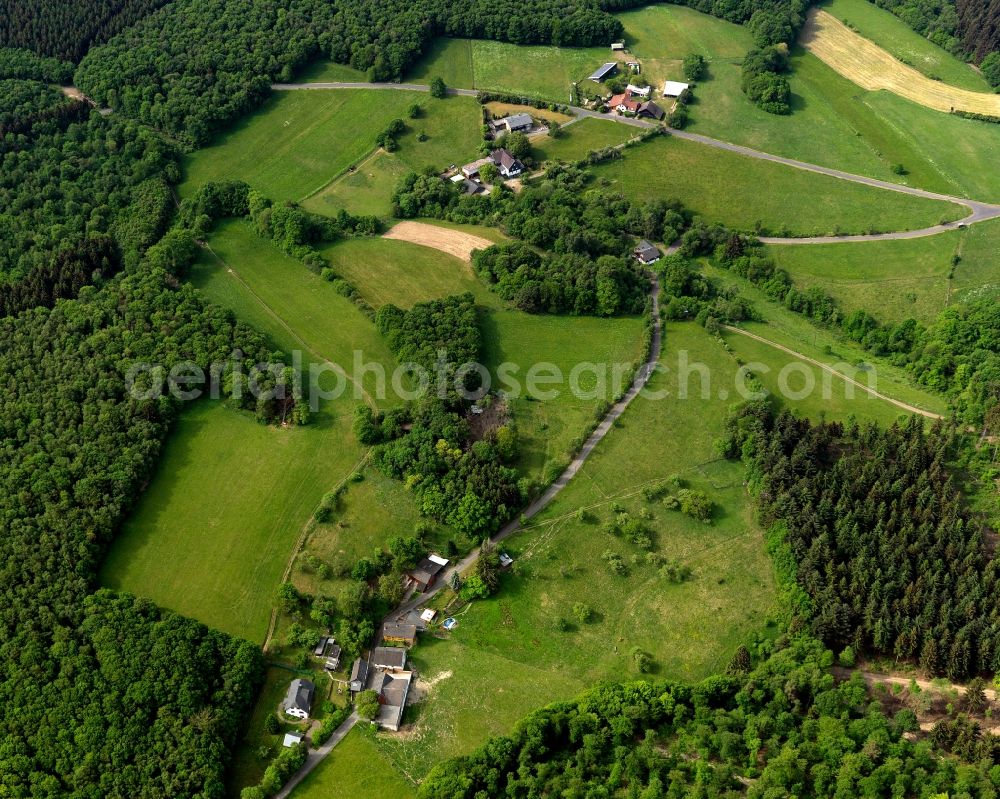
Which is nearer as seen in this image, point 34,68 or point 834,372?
point 834,372

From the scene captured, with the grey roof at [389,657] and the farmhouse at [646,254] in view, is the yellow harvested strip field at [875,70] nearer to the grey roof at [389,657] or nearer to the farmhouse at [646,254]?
the farmhouse at [646,254]

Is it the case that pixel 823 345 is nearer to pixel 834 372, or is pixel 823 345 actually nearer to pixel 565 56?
pixel 834 372

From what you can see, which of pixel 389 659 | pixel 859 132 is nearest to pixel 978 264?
pixel 859 132

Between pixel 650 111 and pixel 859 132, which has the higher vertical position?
pixel 859 132

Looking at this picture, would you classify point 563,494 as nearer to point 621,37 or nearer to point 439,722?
point 439,722

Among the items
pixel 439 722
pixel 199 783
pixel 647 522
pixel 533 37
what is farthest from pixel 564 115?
pixel 199 783
